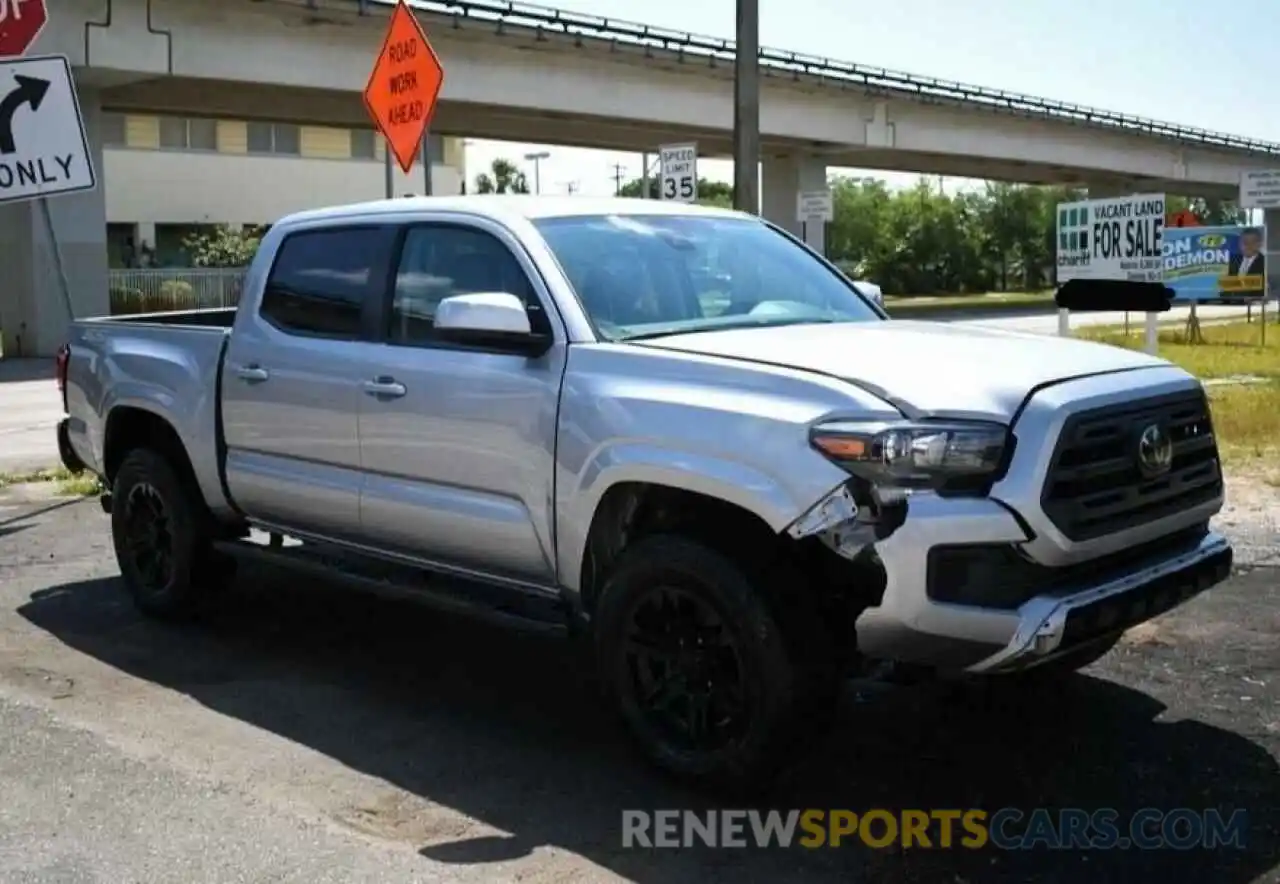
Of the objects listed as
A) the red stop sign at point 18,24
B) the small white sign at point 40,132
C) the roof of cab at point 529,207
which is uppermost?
the red stop sign at point 18,24

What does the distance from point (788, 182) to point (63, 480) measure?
117 feet

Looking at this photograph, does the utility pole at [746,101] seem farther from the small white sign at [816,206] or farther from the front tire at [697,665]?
the small white sign at [816,206]

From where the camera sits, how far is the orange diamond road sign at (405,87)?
11578mm

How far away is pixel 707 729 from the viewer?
461cm

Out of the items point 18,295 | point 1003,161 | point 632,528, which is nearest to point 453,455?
point 632,528

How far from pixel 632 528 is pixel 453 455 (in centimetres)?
81

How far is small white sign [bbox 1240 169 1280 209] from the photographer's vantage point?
24922 millimetres

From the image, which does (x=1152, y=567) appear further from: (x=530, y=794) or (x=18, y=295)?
(x=18, y=295)

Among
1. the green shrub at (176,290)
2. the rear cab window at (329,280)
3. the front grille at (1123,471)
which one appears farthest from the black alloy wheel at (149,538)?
the green shrub at (176,290)

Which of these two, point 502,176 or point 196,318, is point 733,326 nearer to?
point 196,318

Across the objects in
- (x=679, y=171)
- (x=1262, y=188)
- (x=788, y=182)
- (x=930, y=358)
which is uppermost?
(x=788, y=182)

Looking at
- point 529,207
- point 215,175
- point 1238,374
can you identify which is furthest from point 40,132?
point 215,175

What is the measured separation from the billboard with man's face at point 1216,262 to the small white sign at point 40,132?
27.9 m

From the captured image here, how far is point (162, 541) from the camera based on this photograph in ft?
23.2
